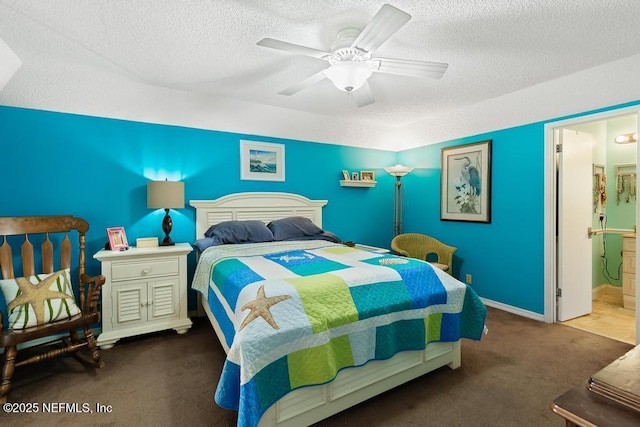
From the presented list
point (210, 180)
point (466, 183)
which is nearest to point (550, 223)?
point (466, 183)

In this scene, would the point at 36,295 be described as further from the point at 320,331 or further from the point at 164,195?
the point at 320,331

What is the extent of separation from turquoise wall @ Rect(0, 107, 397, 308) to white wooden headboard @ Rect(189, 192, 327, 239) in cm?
10

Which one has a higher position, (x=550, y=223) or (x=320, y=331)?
(x=550, y=223)

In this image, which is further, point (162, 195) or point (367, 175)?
point (367, 175)

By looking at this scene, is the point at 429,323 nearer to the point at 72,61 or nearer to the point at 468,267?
the point at 468,267

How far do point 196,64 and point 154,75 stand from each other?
1.74 ft

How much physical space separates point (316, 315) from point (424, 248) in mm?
2912

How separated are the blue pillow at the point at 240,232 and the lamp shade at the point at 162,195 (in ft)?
1.54

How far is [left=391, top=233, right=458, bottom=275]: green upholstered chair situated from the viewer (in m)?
3.82

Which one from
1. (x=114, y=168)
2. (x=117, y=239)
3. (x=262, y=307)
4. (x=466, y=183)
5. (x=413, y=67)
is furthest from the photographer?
(x=466, y=183)

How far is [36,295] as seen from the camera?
2113mm

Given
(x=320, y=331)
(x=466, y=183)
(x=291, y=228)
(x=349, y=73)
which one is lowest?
(x=320, y=331)

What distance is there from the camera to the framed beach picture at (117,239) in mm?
2756

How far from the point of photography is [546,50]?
7.96 ft
